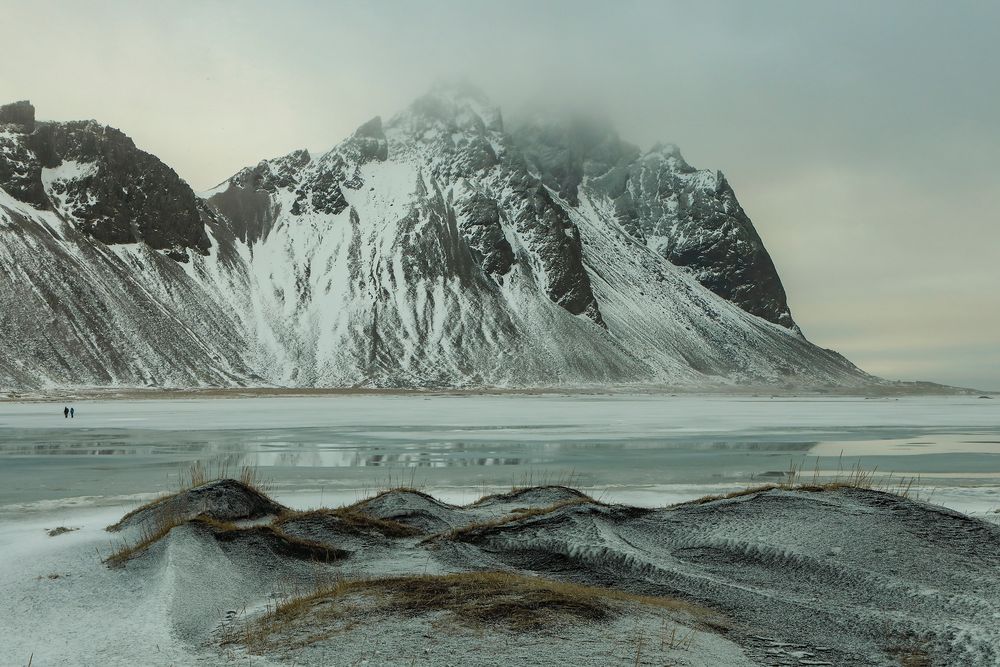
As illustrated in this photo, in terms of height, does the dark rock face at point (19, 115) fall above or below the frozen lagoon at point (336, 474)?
above

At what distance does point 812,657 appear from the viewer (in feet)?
26.5

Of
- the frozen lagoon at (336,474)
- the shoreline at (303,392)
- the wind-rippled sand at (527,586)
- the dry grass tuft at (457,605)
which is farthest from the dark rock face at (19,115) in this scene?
the dry grass tuft at (457,605)

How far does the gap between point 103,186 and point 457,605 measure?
190m

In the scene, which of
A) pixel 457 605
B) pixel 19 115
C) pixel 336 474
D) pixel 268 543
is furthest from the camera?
pixel 19 115

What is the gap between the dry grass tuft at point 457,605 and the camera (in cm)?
841

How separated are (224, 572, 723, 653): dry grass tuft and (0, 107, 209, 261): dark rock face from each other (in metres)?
179

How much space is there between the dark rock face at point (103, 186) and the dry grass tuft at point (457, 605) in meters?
179

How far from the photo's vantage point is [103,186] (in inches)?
7008

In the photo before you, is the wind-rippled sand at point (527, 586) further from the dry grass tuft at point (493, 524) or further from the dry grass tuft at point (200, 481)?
the dry grass tuft at point (200, 481)

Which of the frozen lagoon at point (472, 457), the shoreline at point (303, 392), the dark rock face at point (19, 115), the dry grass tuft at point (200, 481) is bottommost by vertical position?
the shoreline at point (303, 392)

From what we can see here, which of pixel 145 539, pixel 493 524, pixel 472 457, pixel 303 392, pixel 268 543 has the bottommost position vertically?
pixel 303 392

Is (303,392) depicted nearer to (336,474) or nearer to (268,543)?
(336,474)

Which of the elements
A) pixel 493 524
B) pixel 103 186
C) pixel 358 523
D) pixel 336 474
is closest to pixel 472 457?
pixel 336 474

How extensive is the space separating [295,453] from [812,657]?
26.7m
